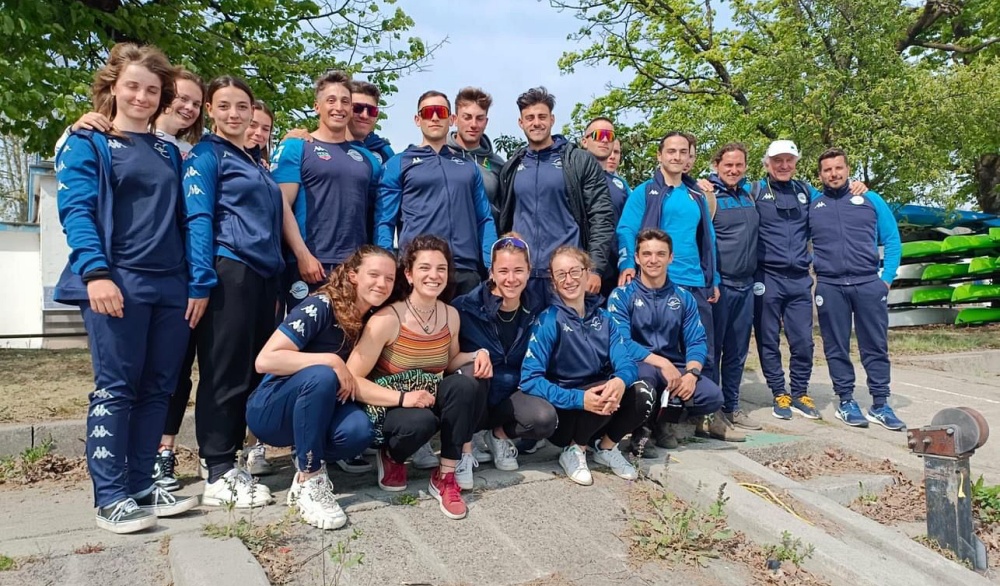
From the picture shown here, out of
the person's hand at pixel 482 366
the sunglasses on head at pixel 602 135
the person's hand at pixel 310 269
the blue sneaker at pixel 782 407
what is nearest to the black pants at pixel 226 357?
the person's hand at pixel 310 269

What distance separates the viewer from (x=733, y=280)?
5.80 m

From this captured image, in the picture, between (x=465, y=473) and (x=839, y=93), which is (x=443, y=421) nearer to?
(x=465, y=473)

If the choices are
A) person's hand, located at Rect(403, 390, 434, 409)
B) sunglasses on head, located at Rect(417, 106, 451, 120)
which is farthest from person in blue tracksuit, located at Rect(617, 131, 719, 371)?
person's hand, located at Rect(403, 390, 434, 409)

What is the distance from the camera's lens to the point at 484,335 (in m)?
4.30

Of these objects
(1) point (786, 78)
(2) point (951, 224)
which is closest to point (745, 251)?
(1) point (786, 78)

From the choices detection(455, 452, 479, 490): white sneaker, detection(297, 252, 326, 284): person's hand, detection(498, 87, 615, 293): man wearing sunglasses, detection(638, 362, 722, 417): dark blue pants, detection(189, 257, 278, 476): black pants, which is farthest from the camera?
detection(498, 87, 615, 293): man wearing sunglasses

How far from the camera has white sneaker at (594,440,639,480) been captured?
4.25 m

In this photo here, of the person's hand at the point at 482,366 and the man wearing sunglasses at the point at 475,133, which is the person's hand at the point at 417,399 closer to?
the person's hand at the point at 482,366

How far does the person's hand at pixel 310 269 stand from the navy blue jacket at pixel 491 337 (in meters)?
0.82

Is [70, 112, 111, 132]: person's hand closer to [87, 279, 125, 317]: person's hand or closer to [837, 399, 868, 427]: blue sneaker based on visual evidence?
[87, 279, 125, 317]: person's hand

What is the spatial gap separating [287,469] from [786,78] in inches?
400

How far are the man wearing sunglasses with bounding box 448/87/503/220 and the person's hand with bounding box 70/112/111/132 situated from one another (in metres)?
2.16

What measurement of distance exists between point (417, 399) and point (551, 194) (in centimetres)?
187

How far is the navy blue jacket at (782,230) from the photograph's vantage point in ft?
20.2
